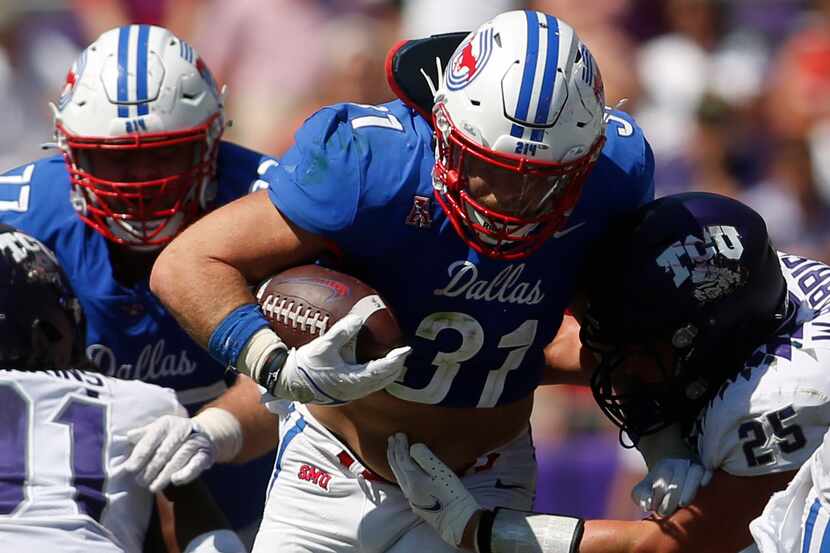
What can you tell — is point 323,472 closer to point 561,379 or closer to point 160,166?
point 561,379

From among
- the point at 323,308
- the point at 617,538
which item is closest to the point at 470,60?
the point at 323,308

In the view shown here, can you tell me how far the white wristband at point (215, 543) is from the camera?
3.23 m

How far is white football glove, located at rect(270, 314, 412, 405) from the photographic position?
290cm

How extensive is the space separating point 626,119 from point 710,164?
10.3ft

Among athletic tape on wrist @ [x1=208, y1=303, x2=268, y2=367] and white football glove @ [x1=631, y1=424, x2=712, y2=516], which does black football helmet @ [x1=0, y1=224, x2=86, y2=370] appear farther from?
white football glove @ [x1=631, y1=424, x2=712, y2=516]

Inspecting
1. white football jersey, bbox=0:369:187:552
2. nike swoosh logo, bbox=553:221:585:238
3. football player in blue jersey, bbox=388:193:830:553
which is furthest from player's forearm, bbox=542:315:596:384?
white football jersey, bbox=0:369:187:552

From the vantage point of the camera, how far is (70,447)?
120 inches

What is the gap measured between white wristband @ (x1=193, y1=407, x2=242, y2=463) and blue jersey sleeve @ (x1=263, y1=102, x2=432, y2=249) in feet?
2.49

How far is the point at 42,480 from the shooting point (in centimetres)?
297

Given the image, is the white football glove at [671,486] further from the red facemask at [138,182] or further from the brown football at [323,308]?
the red facemask at [138,182]

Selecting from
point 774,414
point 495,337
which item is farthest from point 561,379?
point 774,414

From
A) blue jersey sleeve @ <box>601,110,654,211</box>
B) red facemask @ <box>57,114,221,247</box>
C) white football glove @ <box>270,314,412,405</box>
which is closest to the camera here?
white football glove @ <box>270,314,412,405</box>

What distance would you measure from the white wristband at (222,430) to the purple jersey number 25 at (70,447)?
0.53 m

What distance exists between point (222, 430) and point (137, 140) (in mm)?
867
